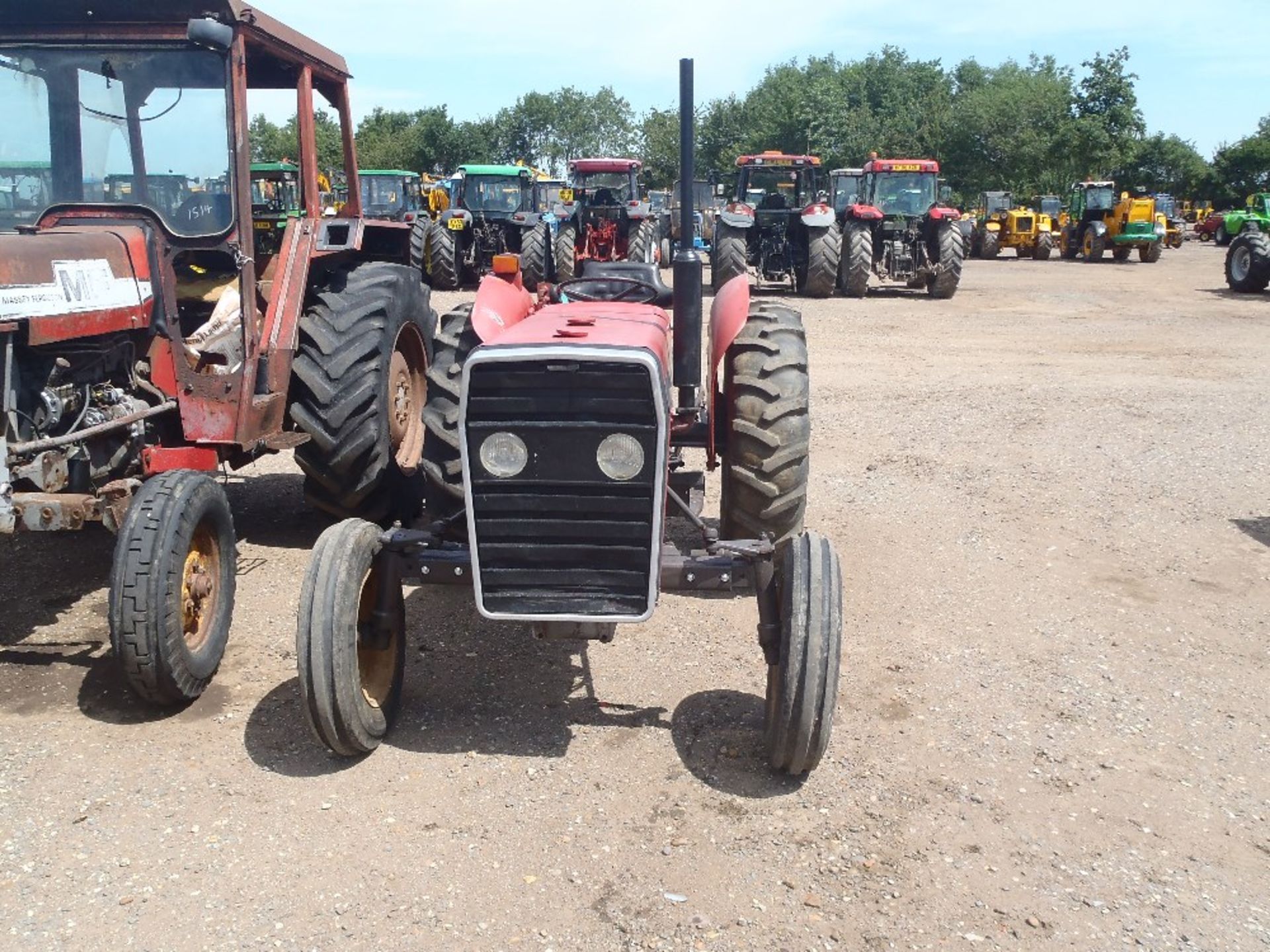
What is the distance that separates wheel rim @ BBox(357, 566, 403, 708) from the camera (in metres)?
3.75

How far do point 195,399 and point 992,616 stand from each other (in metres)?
3.62

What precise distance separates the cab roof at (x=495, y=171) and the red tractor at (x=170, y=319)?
14.1m

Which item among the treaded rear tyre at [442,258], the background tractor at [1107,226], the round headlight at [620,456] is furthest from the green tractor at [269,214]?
the background tractor at [1107,226]

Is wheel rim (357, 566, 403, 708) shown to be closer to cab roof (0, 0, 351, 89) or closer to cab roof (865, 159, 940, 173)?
cab roof (0, 0, 351, 89)

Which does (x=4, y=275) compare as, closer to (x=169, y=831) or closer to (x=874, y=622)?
(x=169, y=831)

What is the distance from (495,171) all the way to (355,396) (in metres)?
15.6

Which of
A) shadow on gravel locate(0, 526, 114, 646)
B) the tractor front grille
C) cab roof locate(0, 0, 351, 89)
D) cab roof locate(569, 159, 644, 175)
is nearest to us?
the tractor front grille

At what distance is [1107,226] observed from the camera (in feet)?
95.5

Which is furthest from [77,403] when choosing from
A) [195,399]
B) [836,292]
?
[836,292]

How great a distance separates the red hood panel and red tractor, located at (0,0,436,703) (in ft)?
4.41

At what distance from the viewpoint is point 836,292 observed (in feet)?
63.4

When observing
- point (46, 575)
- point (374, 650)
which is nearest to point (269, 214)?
point (46, 575)

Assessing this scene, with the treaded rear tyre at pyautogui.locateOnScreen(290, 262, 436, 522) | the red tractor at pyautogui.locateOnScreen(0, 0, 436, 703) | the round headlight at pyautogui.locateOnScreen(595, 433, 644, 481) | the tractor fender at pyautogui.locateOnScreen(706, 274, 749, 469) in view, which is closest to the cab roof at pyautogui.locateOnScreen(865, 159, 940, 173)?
the red tractor at pyautogui.locateOnScreen(0, 0, 436, 703)

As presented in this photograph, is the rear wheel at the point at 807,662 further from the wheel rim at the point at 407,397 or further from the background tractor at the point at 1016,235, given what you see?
the background tractor at the point at 1016,235
